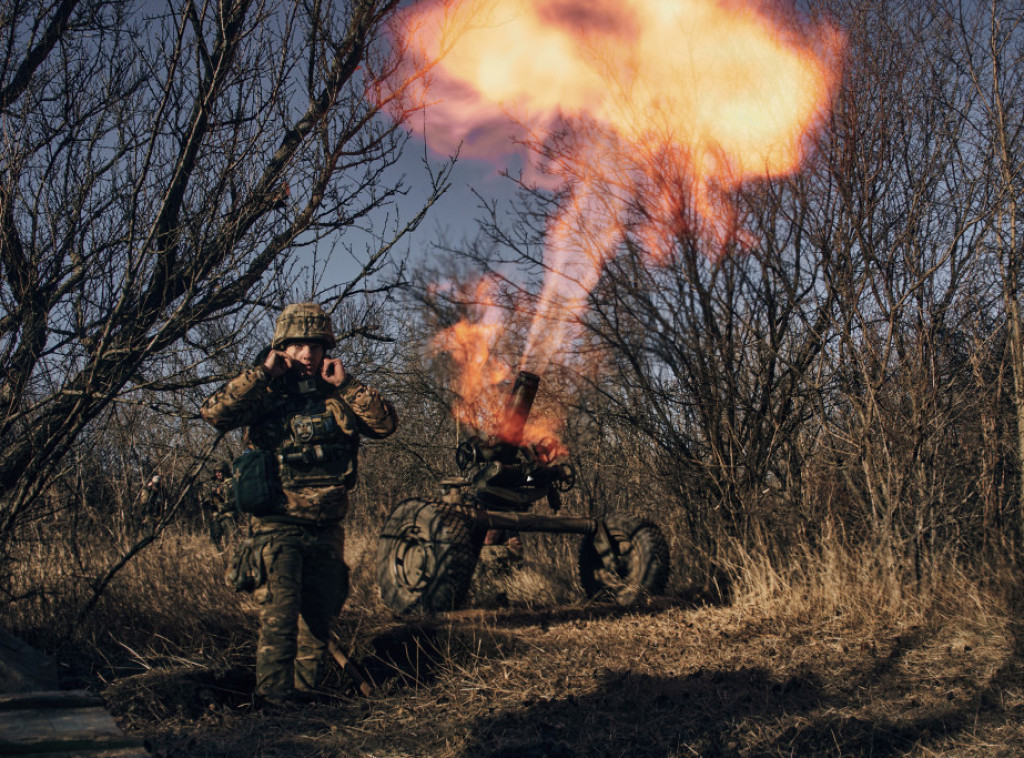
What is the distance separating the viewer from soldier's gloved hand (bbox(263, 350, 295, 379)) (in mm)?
4844

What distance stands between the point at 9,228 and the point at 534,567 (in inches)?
240

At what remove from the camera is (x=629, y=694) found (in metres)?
4.35

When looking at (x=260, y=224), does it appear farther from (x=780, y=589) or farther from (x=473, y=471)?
(x=780, y=589)

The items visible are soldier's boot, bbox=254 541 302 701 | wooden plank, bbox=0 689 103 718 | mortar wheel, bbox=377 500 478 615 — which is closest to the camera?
wooden plank, bbox=0 689 103 718

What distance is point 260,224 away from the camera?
215 inches

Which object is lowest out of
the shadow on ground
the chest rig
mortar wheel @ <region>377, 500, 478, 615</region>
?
the shadow on ground

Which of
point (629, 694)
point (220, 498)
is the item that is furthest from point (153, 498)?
point (629, 694)

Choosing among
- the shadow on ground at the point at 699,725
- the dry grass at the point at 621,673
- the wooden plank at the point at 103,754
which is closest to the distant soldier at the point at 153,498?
the dry grass at the point at 621,673

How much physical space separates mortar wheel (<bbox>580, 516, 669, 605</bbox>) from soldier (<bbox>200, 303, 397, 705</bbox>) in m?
3.44

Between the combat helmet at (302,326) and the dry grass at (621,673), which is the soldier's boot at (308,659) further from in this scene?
the combat helmet at (302,326)

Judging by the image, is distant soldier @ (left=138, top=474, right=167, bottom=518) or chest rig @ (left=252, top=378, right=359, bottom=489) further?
distant soldier @ (left=138, top=474, right=167, bottom=518)

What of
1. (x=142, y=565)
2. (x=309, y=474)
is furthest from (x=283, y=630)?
(x=142, y=565)

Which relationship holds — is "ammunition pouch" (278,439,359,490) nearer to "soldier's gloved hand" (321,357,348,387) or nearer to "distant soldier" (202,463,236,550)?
"soldier's gloved hand" (321,357,348,387)

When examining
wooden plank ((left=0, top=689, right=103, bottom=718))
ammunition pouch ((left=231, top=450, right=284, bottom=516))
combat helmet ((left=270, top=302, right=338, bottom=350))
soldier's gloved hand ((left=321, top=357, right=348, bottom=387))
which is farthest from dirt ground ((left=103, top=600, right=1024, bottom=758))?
combat helmet ((left=270, top=302, right=338, bottom=350))
